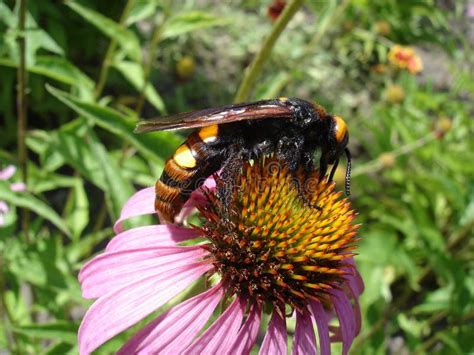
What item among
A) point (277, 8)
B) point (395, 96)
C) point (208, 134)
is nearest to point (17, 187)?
point (208, 134)

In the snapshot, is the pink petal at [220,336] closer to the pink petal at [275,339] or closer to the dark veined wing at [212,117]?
the pink petal at [275,339]

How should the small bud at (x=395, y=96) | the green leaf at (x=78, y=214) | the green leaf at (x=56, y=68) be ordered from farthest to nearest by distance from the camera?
the small bud at (x=395, y=96)
the green leaf at (x=78, y=214)
the green leaf at (x=56, y=68)

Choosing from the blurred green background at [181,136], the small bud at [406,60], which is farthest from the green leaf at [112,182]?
the small bud at [406,60]

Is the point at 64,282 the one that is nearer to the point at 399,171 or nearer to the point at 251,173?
the point at 251,173

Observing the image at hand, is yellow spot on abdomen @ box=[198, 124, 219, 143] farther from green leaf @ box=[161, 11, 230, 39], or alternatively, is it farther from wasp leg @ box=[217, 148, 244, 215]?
green leaf @ box=[161, 11, 230, 39]

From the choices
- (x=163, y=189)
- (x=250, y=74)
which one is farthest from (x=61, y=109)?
(x=163, y=189)

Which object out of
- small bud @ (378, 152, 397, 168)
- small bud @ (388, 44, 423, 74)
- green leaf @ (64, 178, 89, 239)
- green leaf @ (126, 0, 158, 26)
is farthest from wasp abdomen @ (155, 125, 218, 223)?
small bud @ (388, 44, 423, 74)

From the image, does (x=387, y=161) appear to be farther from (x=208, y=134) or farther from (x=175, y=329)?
(x=175, y=329)
